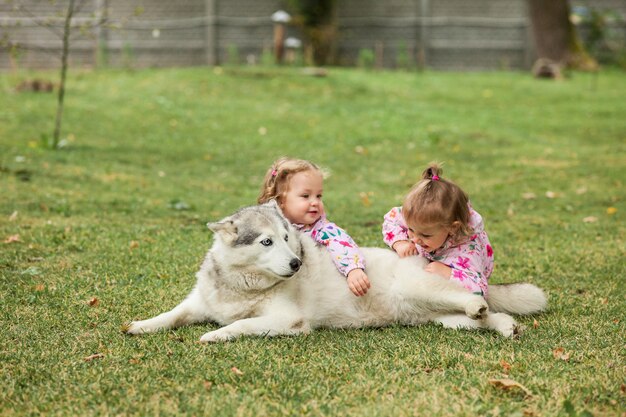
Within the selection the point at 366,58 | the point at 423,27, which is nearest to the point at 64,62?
the point at 366,58

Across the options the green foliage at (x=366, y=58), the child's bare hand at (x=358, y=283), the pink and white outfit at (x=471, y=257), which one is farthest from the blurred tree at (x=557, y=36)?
the child's bare hand at (x=358, y=283)

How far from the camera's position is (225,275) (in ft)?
15.2

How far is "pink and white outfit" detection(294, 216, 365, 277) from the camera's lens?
4.84m

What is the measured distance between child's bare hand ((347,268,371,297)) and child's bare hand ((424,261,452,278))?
1.39 feet

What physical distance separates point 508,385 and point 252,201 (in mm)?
6343

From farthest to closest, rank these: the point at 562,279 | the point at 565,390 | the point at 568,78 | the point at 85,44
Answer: the point at 85,44 < the point at 568,78 < the point at 562,279 < the point at 565,390

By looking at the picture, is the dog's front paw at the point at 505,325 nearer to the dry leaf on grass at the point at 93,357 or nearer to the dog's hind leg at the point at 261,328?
the dog's hind leg at the point at 261,328

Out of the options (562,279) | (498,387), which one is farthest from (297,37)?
(498,387)

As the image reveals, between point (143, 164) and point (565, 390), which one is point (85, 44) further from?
point (565, 390)

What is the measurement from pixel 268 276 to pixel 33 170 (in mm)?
7052

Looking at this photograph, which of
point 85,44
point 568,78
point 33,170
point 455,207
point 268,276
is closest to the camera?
point 268,276

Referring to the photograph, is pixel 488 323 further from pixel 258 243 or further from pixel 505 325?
pixel 258 243

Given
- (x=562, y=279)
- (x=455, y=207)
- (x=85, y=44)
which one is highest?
Result: (x=85, y=44)

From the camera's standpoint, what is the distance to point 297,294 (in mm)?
4715
